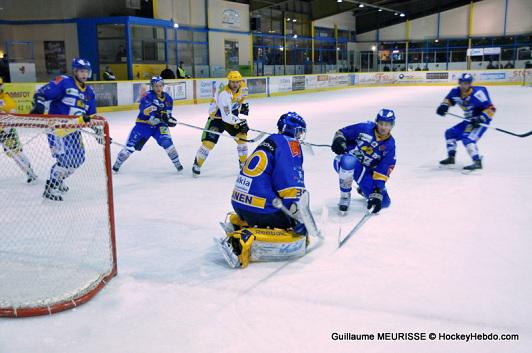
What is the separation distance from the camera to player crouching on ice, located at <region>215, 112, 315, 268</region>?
10.5 feet

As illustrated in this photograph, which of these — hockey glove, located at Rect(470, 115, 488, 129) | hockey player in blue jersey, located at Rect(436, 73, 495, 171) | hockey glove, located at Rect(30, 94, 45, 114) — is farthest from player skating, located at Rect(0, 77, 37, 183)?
hockey glove, located at Rect(470, 115, 488, 129)

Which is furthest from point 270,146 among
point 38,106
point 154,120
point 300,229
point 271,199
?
point 154,120

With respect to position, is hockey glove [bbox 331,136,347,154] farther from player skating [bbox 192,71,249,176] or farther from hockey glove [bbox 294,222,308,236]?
player skating [bbox 192,71,249,176]

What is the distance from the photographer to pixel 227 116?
604cm

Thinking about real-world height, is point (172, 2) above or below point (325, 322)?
above

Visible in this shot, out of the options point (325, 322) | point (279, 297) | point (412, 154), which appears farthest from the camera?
point (412, 154)

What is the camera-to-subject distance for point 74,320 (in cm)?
258

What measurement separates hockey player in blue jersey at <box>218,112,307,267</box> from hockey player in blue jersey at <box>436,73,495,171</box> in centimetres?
377

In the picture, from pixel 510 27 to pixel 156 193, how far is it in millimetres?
29695

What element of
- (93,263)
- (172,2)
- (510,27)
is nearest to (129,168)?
(93,263)

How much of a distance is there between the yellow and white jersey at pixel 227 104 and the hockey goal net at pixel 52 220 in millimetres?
1581

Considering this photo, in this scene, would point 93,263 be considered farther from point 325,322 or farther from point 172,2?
point 172,2

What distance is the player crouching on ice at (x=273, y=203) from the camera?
320cm

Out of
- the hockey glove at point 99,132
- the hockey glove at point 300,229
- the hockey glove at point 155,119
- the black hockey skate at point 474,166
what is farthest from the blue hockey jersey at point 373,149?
the hockey glove at point 155,119
